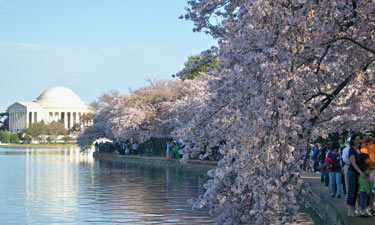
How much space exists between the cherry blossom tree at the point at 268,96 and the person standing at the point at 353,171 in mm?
1591

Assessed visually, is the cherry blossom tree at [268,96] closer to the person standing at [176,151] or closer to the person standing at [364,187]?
the person standing at [364,187]

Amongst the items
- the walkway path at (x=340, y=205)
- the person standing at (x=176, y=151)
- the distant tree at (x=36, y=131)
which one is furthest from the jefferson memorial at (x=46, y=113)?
the walkway path at (x=340, y=205)

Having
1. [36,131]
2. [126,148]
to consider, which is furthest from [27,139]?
[126,148]

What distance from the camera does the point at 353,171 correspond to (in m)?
12.4

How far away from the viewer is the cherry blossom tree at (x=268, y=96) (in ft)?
29.0

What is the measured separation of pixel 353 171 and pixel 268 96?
4.29m

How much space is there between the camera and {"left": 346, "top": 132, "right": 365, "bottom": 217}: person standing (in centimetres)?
1209

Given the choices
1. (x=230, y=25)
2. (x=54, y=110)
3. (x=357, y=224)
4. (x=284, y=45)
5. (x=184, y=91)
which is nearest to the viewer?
(x=284, y=45)

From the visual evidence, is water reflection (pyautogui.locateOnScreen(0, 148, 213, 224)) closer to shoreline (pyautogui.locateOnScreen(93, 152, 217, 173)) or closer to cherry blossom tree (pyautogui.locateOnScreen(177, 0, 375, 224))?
cherry blossom tree (pyautogui.locateOnScreen(177, 0, 375, 224))

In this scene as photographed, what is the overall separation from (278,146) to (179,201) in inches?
442

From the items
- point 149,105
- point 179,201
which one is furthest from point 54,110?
point 179,201

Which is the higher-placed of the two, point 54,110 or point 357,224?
point 54,110

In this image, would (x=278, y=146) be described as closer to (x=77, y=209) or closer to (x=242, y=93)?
(x=242, y=93)

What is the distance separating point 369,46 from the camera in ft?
35.3
